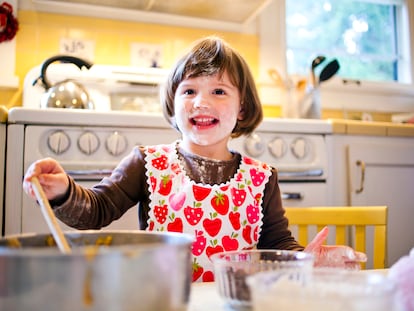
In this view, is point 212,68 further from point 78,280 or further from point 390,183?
point 390,183

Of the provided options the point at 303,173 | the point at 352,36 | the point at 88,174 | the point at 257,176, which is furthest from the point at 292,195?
the point at 352,36

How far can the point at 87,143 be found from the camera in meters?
1.29

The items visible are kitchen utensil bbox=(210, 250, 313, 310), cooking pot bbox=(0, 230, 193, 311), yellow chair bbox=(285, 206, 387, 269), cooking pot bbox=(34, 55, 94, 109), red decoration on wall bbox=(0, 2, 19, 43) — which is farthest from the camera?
red decoration on wall bbox=(0, 2, 19, 43)

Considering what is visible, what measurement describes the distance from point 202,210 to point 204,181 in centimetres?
7

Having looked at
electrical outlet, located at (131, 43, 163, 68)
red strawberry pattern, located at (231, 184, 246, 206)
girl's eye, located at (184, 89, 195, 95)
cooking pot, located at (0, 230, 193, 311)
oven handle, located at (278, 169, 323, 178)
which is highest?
electrical outlet, located at (131, 43, 163, 68)

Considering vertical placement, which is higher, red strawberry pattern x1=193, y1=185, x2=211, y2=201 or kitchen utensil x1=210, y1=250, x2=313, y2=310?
red strawberry pattern x1=193, y1=185, x2=211, y2=201

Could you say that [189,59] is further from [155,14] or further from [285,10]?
[285,10]

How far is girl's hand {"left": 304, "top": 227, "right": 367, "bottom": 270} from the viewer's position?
57 centimetres

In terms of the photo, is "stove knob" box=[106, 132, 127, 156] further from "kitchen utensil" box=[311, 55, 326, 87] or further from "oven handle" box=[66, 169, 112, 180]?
"kitchen utensil" box=[311, 55, 326, 87]

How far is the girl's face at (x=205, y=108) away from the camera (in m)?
0.89

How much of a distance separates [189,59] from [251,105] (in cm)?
21

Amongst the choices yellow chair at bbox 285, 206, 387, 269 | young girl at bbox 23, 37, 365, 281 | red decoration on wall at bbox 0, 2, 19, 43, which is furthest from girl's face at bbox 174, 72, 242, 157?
red decoration on wall at bbox 0, 2, 19, 43

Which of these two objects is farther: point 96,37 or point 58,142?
point 96,37

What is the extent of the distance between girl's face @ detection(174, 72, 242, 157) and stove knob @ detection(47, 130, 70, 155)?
1.63 ft
